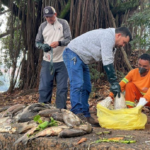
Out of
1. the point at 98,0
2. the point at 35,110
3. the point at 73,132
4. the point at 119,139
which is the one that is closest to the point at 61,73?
the point at 35,110

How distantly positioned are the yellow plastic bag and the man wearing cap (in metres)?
1.07

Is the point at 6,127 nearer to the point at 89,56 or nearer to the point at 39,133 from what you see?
the point at 39,133

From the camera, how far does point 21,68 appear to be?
7414 mm

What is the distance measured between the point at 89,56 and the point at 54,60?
2.85 ft

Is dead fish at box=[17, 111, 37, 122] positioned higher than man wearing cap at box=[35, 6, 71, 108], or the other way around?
man wearing cap at box=[35, 6, 71, 108]

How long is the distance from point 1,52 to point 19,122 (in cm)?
531

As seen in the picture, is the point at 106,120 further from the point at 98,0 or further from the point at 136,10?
the point at 136,10

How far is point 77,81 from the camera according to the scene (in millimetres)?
3361

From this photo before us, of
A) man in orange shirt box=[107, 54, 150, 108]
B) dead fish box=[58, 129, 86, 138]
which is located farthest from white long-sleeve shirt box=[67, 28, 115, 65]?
dead fish box=[58, 129, 86, 138]

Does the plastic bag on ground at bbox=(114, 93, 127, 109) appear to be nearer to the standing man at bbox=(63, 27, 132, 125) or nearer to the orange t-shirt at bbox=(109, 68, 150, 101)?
the standing man at bbox=(63, 27, 132, 125)

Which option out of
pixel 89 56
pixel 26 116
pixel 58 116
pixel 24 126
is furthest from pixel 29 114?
pixel 89 56

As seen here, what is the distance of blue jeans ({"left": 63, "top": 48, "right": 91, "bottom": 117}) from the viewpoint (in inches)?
131

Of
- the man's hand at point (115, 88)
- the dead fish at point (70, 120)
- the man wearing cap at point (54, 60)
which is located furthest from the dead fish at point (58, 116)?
the man wearing cap at point (54, 60)

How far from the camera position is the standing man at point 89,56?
3168 millimetres
